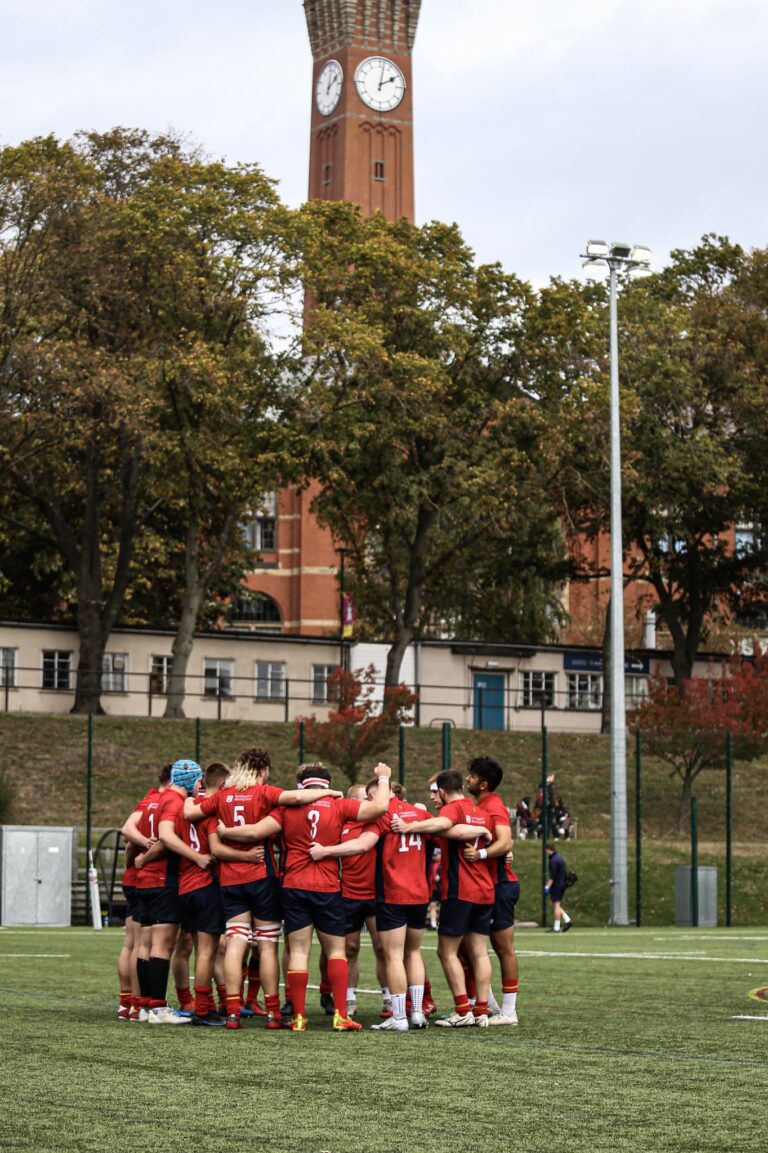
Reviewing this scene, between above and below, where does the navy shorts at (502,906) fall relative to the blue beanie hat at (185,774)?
below

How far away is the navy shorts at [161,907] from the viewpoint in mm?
12734

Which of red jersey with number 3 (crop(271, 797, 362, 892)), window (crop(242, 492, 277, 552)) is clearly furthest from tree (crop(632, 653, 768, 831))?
window (crop(242, 492, 277, 552))

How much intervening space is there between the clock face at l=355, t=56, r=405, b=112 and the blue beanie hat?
83375mm

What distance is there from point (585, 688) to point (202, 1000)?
2092 inches

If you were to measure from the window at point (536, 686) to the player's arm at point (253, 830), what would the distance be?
51592 millimetres

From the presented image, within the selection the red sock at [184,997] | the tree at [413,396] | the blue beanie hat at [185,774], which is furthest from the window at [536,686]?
the blue beanie hat at [185,774]

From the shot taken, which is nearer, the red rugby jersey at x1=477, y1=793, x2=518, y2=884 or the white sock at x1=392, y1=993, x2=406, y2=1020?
the white sock at x1=392, y1=993, x2=406, y2=1020

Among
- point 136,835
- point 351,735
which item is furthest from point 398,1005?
point 351,735

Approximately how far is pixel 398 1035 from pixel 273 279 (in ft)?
118

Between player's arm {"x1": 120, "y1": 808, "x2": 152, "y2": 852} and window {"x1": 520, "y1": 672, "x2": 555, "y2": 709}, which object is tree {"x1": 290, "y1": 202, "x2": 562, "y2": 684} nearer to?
window {"x1": 520, "y1": 672, "x2": 555, "y2": 709}

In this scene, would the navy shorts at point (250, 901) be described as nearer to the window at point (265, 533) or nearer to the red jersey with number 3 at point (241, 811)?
the red jersey with number 3 at point (241, 811)

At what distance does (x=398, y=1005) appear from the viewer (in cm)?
1255

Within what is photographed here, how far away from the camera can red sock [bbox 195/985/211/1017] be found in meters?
12.7

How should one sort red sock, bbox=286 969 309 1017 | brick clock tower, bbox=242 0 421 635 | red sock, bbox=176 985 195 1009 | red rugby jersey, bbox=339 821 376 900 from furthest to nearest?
brick clock tower, bbox=242 0 421 635 → red sock, bbox=176 985 195 1009 → red rugby jersey, bbox=339 821 376 900 → red sock, bbox=286 969 309 1017
